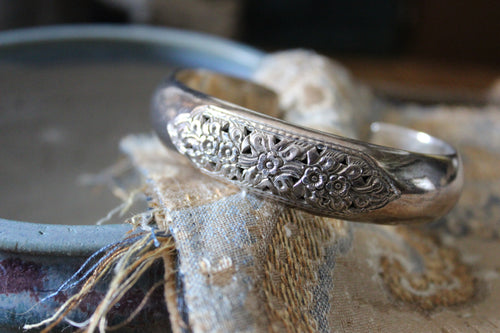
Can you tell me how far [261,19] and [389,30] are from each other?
47 centimetres

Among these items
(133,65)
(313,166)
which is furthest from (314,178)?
(133,65)

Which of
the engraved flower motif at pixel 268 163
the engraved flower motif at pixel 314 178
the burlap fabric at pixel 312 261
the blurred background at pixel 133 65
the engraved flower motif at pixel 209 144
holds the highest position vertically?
the blurred background at pixel 133 65

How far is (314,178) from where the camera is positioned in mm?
463

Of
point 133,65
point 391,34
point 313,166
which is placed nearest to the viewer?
point 313,166

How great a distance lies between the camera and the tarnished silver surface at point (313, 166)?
460 millimetres

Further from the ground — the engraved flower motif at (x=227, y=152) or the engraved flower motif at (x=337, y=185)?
the engraved flower motif at (x=227, y=152)

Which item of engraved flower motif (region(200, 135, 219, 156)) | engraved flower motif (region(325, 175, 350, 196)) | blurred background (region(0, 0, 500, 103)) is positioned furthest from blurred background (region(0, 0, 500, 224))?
engraved flower motif (region(325, 175, 350, 196))

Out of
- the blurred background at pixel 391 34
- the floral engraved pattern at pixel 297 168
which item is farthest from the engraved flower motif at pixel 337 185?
the blurred background at pixel 391 34

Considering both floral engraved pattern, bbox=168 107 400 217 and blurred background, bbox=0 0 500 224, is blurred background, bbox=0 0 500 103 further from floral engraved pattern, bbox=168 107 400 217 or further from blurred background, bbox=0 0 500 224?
floral engraved pattern, bbox=168 107 400 217

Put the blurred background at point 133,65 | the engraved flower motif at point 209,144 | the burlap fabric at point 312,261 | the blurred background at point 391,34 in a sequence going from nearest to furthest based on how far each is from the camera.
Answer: the burlap fabric at point 312,261
the engraved flower motif at point 209,144
the blurred background at point 133,65
the blurred background at point 391,34

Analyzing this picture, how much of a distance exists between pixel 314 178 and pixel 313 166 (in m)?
0.01

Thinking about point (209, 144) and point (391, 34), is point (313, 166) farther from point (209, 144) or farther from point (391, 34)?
point (391, 34)

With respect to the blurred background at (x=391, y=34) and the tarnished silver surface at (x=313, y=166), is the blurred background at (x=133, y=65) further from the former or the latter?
the tarnished silver surface at (x=313, y=166)

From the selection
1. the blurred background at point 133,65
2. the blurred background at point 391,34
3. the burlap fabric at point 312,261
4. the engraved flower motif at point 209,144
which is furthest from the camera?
the blurred background at point 391,34
